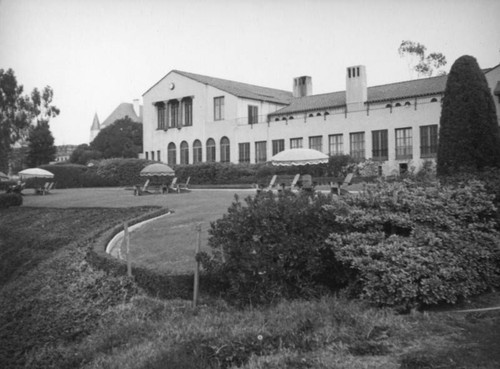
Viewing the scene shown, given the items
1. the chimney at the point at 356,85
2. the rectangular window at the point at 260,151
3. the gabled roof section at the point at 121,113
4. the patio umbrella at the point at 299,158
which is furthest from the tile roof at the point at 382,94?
the gabled roof section at the point at 121,113

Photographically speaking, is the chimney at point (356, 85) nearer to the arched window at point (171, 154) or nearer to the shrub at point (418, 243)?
the arched window at point (171, 154)

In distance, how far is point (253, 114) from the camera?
43.5 m

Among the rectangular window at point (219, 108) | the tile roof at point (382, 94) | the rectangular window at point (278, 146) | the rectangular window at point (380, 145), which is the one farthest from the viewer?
the rectangular window at point (219, 108)

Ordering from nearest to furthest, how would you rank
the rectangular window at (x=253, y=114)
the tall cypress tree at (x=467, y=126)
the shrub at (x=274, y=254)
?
the shrub at (x=274, y=254), the tall cypress tree at (x=467, y=126), the rectangular window at (x=253, y=114)

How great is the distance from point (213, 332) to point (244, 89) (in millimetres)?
41259

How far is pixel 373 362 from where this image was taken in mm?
4570

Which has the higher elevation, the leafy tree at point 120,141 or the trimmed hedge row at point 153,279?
the leafy tree at point 120,141

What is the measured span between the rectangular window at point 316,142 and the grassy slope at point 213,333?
2931 cm

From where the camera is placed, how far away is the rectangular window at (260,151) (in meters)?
40.6

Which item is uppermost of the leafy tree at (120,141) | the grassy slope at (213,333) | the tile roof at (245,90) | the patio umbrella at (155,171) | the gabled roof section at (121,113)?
the gabled roof section at (121,113)

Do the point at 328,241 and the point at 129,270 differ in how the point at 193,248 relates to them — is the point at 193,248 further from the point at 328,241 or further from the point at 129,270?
the point at 328,241

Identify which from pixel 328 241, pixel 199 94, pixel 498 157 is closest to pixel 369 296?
pixel 328 241

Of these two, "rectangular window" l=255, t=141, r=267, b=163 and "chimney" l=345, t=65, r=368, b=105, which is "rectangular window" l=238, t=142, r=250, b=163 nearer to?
"rectangular window" l=255, t=141, r=267, b=163

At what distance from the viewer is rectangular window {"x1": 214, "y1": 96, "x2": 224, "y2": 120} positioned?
43625mm
